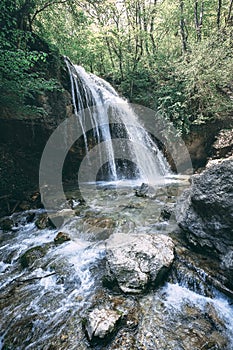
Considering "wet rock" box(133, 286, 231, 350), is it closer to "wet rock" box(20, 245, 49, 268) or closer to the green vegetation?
"wet rock" box(20, 245, 49, 268)

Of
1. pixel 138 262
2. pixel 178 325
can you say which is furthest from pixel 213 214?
pixel 178 325

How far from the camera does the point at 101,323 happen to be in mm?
2338

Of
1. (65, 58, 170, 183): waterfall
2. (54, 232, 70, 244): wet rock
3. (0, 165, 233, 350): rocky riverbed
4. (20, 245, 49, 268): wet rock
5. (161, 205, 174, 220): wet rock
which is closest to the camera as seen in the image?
(0, 165, 233, 350): rocky riverbed

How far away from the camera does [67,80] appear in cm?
922

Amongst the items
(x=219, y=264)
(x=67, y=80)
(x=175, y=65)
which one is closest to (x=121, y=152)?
(x=67, y=80)

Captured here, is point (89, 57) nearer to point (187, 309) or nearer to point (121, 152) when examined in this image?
point (121, 152)

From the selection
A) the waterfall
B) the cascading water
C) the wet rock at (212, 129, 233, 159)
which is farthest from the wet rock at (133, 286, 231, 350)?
the wet rock at (212, 129, 233, 159)

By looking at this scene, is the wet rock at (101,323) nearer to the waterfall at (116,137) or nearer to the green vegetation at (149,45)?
the green vegetation at (149,45)

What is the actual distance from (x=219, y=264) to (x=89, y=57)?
14639 mm

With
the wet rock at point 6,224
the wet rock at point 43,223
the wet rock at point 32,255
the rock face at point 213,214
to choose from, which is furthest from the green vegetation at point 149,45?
the rock face at point 213,214

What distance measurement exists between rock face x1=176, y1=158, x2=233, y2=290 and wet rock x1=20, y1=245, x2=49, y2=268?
9.84 ft

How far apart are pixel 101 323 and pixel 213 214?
2.36 m

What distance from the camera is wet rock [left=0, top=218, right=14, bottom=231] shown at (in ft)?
17.6

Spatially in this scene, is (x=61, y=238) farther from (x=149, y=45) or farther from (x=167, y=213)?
(x=149, y=45)
